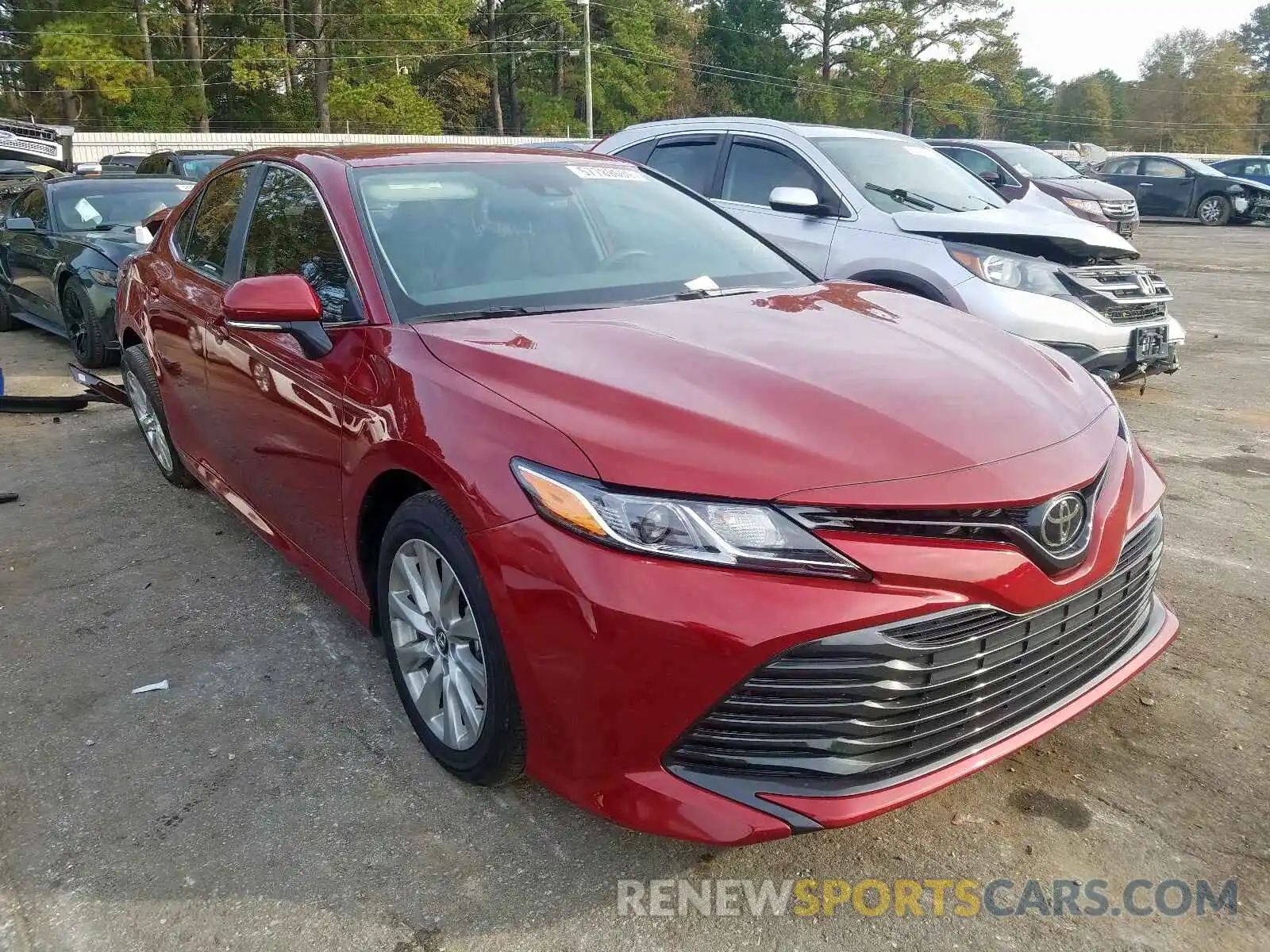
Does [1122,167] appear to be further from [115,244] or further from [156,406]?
[156,406]

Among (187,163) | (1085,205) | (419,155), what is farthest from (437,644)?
(187,163)

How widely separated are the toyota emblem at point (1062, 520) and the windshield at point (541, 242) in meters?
1.36

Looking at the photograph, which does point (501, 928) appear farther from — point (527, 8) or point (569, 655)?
point (527, 8)

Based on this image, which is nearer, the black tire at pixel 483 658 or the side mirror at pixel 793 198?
the black tire at pixel 483 658

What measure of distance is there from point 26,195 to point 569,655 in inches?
369

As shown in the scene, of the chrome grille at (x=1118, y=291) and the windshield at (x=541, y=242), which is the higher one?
the windshield at (x=541, y=242)

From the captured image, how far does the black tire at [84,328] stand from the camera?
7242mm

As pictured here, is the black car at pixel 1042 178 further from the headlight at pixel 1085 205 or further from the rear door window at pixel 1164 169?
the rear door window at pixel 1164 169

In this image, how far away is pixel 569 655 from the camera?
199 cm

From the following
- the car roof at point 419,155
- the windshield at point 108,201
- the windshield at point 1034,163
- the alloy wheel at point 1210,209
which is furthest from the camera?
the alloy wheel at point 1210,209

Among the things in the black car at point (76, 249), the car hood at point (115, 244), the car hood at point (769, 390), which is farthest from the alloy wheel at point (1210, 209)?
the car hood at point (769, 390)

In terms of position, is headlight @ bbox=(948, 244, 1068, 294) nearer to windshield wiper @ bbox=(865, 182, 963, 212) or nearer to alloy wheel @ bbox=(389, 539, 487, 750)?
windshield wiper @ bbox=(865, 182, 963, 212)

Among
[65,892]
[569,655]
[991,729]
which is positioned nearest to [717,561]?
[569,655]
